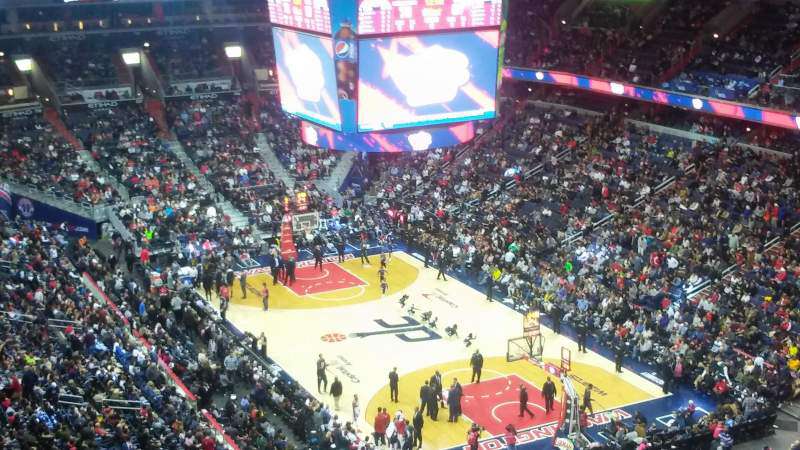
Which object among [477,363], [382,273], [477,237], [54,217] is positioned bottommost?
[382,273]

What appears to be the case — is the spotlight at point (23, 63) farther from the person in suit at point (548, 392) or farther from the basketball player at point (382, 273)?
the person in suit at point (548, 392)

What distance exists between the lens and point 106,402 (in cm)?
2153

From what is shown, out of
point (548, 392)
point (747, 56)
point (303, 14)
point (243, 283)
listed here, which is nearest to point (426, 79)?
point (303, 14)

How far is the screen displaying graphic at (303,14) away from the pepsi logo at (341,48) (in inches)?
19.1

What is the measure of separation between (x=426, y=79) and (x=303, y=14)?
4.49m

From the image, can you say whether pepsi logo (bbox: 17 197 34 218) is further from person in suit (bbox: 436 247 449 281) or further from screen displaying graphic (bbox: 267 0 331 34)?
person in suit (bbox: 436 247 449 281)

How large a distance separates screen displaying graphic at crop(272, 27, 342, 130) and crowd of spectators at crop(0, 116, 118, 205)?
12079 mm

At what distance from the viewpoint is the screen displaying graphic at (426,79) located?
28.9 m

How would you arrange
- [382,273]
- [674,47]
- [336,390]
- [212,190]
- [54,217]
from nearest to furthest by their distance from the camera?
[336,390], [382,273], [54,217], [674,47], [212,190]

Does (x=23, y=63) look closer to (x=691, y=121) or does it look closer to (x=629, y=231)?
(x=629, y=231)

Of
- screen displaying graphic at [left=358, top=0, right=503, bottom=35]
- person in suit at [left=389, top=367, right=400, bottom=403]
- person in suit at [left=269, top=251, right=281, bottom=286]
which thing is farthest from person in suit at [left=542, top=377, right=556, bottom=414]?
person in suit at [left=269, top=251, right=281, bottom=286]

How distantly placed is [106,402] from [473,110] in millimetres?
15583

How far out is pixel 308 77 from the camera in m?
30.6

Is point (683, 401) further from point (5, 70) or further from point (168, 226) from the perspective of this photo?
point (5, 70)
